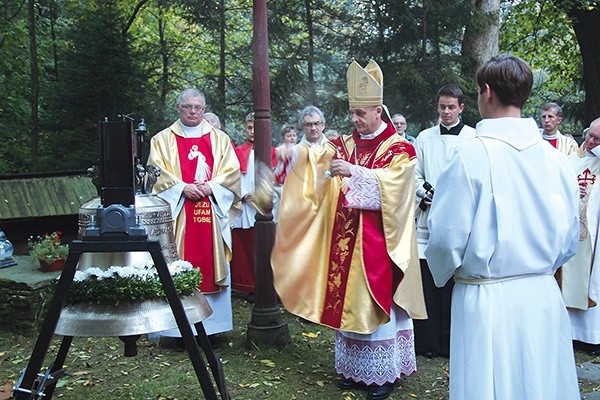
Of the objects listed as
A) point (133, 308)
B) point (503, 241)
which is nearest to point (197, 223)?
point (133, 308)

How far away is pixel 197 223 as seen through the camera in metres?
6.06

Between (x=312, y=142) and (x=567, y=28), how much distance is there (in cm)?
1275

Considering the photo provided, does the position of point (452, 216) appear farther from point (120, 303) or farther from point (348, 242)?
point (348, 242)

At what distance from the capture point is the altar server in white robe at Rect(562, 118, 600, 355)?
5996 mm

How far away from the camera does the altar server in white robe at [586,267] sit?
5996 millimetres

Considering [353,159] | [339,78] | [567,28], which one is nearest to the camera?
[353,159]

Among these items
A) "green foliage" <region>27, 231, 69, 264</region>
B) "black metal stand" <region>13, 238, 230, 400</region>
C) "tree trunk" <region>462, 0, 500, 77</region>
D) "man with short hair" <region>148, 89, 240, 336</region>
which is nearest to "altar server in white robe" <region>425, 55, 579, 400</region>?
"black metal stand" <region>13, 238, 230, 400</region>

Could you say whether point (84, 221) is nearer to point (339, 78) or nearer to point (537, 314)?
point (537, 314)

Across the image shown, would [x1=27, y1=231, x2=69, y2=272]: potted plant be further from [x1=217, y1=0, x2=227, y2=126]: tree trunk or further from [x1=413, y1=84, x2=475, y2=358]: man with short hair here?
[x1=217, y1=0, x2=227, y2=126]: tree trunk

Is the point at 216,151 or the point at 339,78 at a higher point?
the point at 339,78

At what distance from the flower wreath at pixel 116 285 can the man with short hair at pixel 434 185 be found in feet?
10.2

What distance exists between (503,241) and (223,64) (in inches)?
413

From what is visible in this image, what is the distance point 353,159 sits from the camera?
5098 mm

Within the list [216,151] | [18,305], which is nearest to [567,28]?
[216,151]
